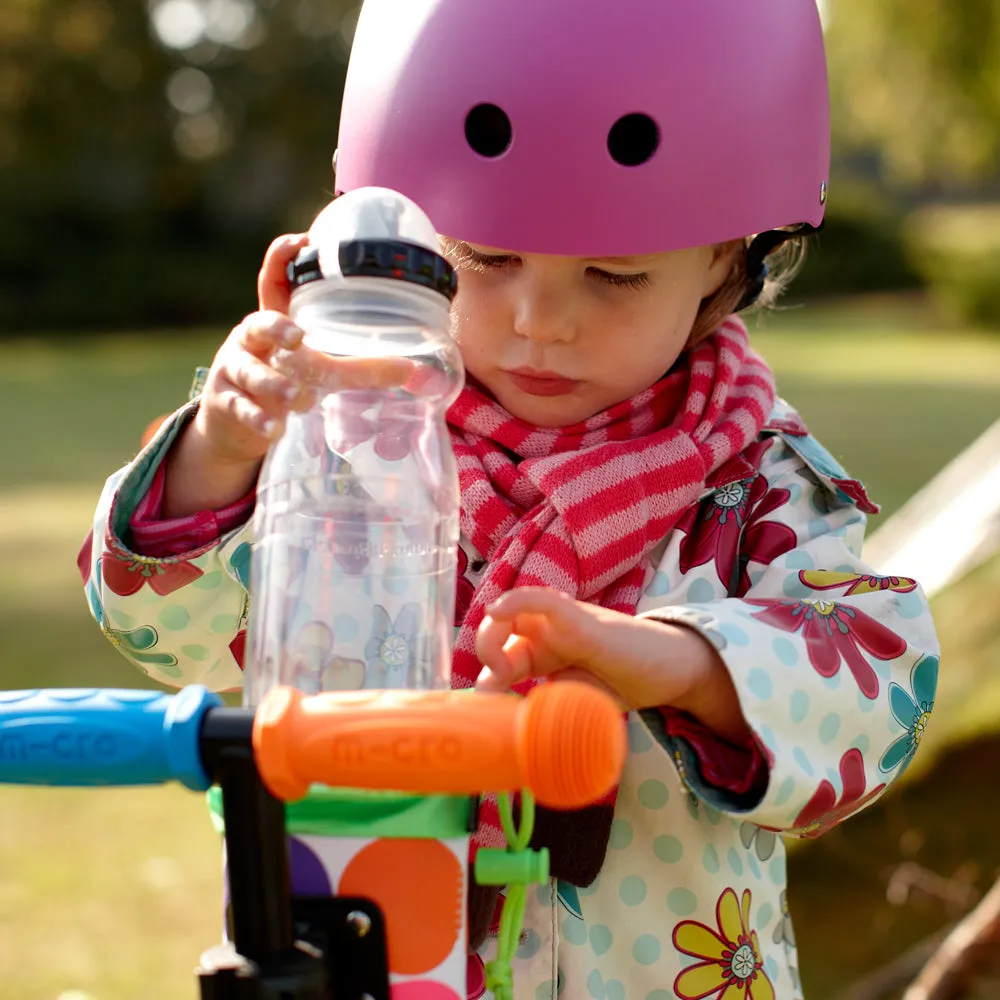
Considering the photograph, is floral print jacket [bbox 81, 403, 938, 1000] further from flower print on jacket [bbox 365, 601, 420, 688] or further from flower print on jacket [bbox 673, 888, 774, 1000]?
flower print on jacket [bbox 365, 601, 420, 688]

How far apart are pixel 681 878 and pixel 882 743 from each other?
0.32 m

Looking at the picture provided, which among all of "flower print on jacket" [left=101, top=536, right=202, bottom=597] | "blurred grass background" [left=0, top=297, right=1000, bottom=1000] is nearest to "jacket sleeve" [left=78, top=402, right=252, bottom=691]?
"flower print on jacket" [left=101, top=536, right=202, bottom=597]

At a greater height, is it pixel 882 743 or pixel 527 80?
pixel 527 80

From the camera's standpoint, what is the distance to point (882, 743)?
1.61m

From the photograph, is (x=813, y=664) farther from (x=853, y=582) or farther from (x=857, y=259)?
(x=857, y=259)

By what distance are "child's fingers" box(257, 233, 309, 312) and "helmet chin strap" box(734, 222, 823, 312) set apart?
760mm

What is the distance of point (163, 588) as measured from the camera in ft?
5.67

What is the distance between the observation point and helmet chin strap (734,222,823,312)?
200 cm

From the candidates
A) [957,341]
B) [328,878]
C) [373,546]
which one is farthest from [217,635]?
[957,341]

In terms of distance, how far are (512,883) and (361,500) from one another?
53cm

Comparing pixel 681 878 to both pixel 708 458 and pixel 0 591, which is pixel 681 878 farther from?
pixel 0 591

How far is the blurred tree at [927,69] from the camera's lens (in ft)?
44.5

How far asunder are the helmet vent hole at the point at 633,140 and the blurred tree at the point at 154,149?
23.1m

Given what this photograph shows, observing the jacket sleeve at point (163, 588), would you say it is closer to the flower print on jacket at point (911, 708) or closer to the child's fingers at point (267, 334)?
the child's fingers at point (267, 334)
